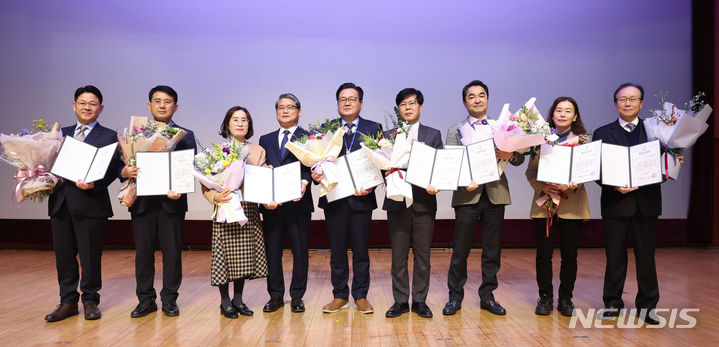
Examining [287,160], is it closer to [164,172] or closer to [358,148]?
[358,148]

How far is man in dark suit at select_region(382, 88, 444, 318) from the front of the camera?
10.6 ft

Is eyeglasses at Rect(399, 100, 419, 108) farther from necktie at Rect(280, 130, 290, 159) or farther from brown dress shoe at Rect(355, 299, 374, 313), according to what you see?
brown dress shoe at Rect(355, 299, 374, 313)

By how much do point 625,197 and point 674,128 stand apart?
506mm

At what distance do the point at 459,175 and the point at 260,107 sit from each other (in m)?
3.92

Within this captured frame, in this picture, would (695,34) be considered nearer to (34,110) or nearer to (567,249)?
(567,249)

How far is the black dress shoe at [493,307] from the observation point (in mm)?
3244

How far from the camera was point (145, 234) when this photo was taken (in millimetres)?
3289

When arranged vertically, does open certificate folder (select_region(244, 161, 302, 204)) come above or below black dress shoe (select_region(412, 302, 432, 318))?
above

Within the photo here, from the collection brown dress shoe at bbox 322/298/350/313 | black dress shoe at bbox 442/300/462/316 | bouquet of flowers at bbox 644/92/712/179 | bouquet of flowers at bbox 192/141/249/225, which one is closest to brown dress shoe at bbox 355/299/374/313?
brown dress shoe at bbox 322/298/350/313

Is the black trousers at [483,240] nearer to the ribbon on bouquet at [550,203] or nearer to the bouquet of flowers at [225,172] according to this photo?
the ribbon on bouquet at [550,203]

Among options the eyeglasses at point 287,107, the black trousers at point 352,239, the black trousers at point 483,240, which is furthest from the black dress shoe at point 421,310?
the eyeglasses at point 287,107

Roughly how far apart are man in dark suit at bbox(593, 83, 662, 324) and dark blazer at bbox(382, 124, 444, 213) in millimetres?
1095

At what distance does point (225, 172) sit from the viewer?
3.13 m

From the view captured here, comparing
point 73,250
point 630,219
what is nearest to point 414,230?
point 630,219
